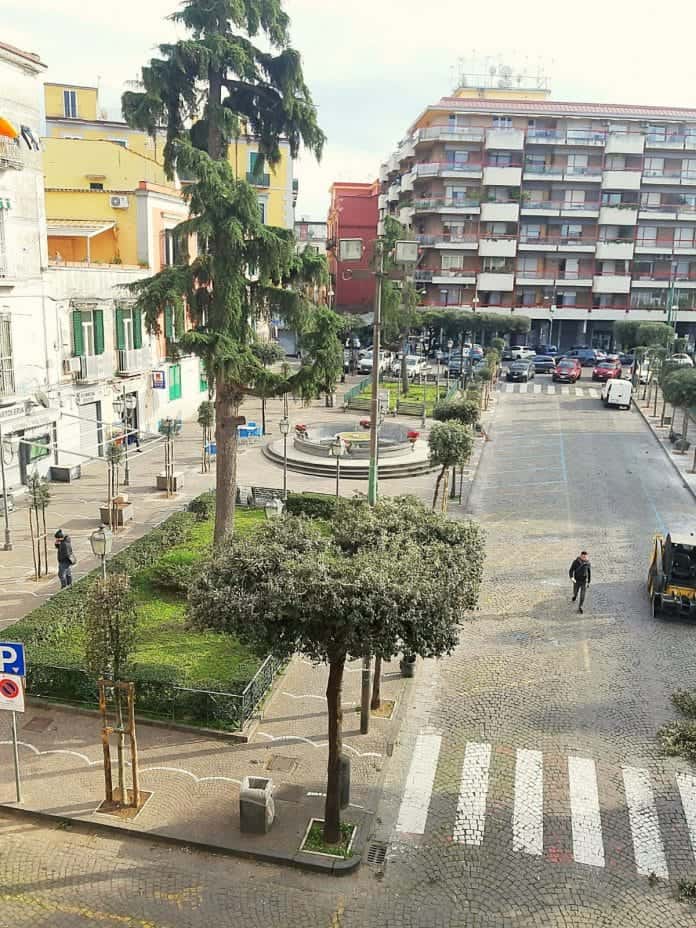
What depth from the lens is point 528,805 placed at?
11148 mm

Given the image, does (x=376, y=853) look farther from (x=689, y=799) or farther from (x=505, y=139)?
(x=505, y=139)

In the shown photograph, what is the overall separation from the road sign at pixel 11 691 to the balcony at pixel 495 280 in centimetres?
6673

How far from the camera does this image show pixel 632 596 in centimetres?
1902

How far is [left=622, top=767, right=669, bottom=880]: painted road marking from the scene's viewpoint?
32.9ft

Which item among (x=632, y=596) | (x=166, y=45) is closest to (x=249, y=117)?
(x=166, y=45)

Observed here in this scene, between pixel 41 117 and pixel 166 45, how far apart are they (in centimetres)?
1012

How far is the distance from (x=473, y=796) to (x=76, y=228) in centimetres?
2907

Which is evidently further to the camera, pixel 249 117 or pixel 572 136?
pixel 572 136

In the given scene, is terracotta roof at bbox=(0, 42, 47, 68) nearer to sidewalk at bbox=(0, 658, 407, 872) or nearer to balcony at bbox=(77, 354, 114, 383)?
balcony at bbox=(77, 354, 114, 383)

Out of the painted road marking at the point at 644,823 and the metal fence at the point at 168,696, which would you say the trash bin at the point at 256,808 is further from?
the painted road marking at the point at 644,823

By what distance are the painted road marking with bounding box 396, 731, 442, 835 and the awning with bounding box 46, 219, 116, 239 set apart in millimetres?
25929

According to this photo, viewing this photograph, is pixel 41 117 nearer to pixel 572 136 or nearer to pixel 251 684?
pixel 251 684

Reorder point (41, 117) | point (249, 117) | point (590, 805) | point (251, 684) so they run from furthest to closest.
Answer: point (41, 117) → point (249, 117) → point (251, 684) → point (590, 805)

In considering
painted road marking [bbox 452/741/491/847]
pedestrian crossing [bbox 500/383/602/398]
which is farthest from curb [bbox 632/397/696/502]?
painted road marking [bbox 452/741/491/847]
